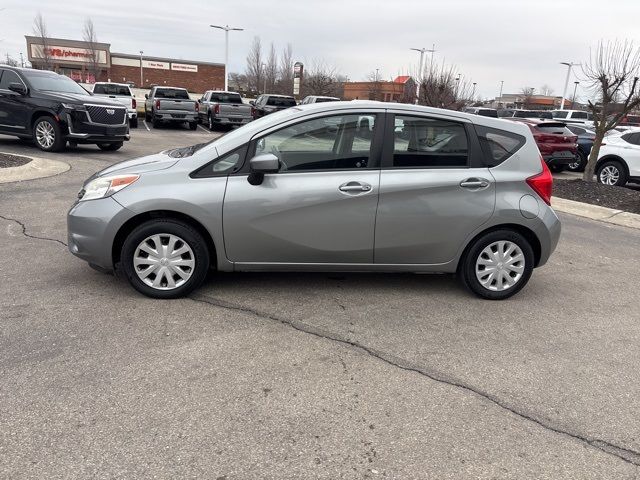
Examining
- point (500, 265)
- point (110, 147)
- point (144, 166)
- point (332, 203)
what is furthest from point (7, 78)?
point (500, 265)

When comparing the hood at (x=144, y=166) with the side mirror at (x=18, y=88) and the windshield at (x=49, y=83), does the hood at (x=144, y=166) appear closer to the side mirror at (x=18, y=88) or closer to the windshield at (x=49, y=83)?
the side mirror at (x=18, y=88)

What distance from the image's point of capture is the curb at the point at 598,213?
30.7 ft

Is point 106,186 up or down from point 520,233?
up

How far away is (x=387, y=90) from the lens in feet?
163

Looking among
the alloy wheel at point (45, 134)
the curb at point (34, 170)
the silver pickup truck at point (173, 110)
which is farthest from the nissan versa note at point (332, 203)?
the silver pickup truck at point (173, 110)

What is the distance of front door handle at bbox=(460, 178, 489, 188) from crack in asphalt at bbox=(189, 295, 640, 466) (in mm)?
1760

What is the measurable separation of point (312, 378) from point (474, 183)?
2.34 m

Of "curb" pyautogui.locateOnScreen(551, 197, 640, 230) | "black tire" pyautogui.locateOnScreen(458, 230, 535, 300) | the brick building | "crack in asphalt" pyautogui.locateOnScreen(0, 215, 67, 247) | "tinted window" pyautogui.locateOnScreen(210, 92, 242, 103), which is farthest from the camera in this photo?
the brick building

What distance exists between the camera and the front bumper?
14.1 feet

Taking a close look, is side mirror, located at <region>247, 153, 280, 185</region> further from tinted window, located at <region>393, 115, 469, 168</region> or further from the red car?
the red car

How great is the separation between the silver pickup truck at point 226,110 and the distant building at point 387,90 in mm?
6679

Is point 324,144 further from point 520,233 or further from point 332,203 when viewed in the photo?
point 520,233

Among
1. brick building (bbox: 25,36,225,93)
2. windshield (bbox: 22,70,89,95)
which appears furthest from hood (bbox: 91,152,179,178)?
brick building (bbox: 25,36,225,93)

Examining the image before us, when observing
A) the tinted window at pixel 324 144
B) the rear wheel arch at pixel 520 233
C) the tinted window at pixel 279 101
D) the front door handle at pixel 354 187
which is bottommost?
the rear wheel arch at pixel 520 233
